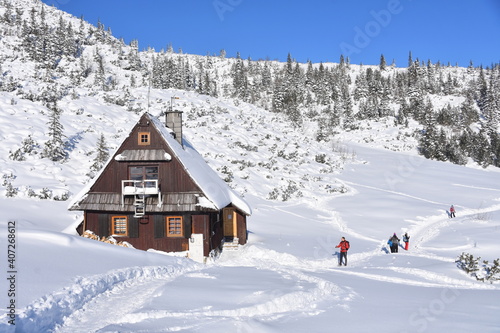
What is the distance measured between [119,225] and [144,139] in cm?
500

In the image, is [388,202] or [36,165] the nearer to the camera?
[36,165]

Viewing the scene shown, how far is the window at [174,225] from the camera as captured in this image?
18.4 metres

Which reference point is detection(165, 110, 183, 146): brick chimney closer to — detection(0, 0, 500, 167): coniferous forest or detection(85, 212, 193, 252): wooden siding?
detection(85, 212, 193, 252): wooden siding

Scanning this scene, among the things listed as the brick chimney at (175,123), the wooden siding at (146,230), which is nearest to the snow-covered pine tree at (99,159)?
the wooden siding at (146,230)

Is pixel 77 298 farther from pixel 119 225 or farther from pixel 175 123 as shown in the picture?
pixel 175 123

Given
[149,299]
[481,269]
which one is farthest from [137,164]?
[481,269]

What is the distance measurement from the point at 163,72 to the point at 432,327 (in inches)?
3704

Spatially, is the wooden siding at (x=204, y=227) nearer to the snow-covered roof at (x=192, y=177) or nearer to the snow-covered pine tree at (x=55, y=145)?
the snow-covered roof at (x=192, y=177)

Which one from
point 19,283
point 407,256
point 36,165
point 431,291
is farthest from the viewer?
point 36,165

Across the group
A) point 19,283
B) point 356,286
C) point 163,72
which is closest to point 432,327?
point 356,286

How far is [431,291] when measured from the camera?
10656mm

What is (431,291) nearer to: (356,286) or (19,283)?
(356,286)

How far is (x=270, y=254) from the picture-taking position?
17.6 metres

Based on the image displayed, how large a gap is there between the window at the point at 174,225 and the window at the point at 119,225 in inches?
99.2
